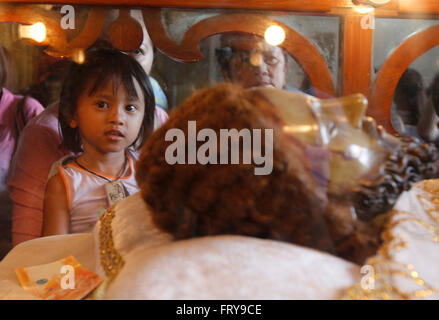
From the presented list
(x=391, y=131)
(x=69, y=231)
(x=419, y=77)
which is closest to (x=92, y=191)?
(x=69, y=231)

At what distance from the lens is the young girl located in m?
0.82

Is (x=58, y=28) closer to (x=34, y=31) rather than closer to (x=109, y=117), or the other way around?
(x=34, y=31)

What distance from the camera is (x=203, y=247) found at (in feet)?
2.02

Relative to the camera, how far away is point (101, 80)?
82cm

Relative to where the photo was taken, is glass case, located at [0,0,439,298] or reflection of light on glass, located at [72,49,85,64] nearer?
glass case, located at [0,0,439,298]

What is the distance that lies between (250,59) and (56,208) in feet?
1.74

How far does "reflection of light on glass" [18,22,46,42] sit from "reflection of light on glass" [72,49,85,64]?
0.08m

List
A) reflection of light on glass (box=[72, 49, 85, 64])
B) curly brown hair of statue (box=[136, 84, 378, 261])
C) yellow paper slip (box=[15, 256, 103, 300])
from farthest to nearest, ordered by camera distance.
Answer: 1. reflection of light on glass (box=[72, 49, 85, 64])
2. yellow paper slip (box=[15, 256, 103, 300])
3. curly brown hair of statue (box=[136, 84, 378, 261])

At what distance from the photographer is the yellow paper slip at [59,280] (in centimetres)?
74

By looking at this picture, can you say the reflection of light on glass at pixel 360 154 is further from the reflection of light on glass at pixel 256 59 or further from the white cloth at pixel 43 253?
the white cloth at pixel 43 253

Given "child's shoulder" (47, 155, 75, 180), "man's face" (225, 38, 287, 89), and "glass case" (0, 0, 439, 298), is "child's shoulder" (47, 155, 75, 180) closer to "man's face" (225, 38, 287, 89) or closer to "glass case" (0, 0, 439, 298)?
"glass case" (0, 0, 439, 298)

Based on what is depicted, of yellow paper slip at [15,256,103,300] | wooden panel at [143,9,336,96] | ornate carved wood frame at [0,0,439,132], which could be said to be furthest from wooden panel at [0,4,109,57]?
yellow paper slip at [15,256,103,300]

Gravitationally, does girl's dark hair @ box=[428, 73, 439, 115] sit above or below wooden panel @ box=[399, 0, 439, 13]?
below

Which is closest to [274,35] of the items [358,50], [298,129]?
[358,50]
